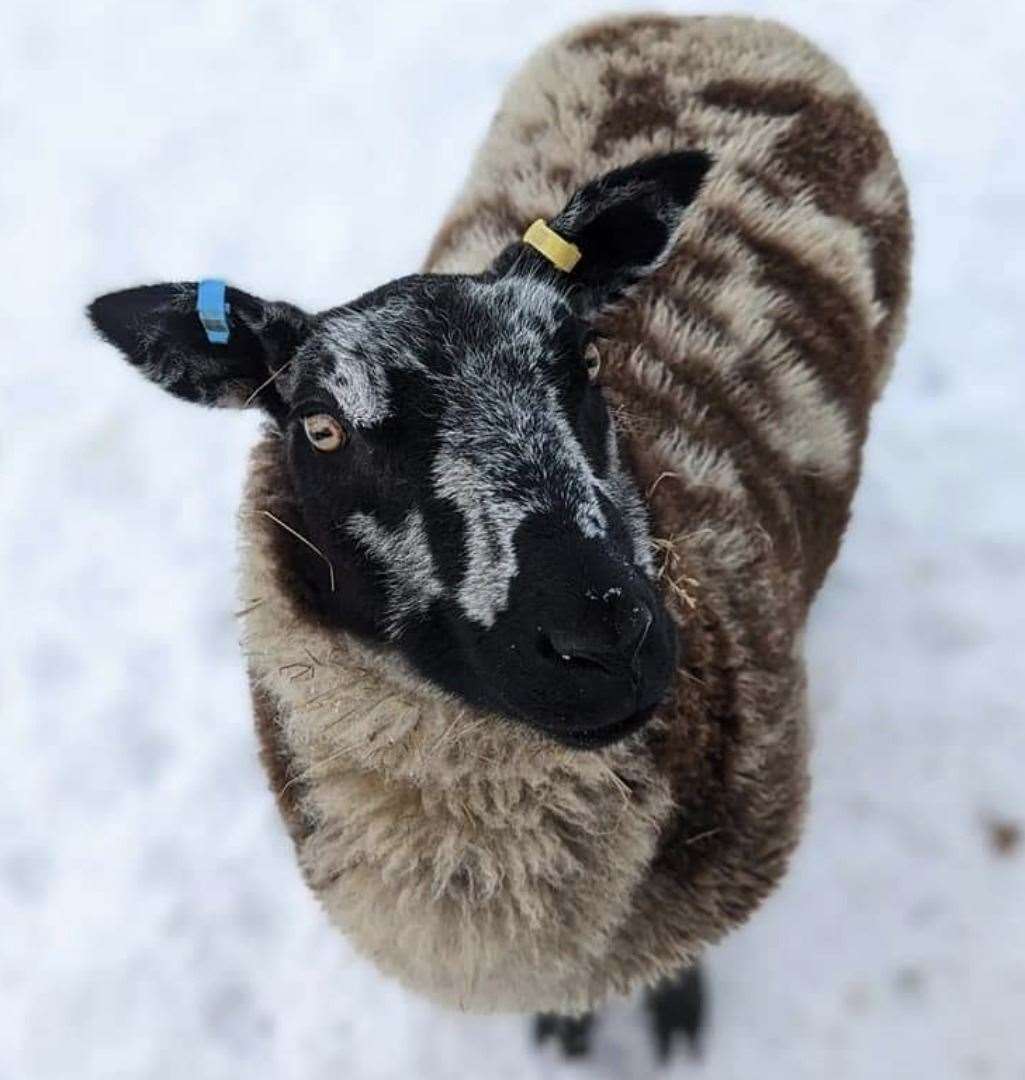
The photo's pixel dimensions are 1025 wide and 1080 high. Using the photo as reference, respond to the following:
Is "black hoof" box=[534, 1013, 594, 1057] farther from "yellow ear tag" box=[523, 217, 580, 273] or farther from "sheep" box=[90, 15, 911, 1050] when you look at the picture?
"yellow ear tag" box=[523, 217, 580, 273]

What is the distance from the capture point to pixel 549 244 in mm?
2316

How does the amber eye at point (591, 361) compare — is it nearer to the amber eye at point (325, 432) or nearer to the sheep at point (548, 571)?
the sheep at point (548, 571)

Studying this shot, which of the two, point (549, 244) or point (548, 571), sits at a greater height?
point (549, 244)

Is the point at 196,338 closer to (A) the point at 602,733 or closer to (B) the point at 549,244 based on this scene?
(B) the point at 549,244

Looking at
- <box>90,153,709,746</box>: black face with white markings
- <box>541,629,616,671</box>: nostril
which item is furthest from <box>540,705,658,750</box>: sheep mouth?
<box>541,629,616,671</box>: nostril

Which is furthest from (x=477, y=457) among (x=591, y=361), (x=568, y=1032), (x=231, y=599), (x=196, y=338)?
(x=231, y=599)

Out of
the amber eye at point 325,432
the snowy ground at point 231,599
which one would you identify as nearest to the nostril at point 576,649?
the amber eye at point 325,432

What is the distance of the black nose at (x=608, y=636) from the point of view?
1.72 meters

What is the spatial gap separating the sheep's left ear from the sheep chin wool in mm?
136

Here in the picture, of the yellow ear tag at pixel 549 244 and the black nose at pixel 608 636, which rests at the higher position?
the yellow ear tag at pixel 549 244

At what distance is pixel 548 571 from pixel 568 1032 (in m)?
1.84

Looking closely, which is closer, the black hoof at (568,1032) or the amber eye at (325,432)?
the amber eye at (325,432)

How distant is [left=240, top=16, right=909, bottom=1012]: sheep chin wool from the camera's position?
A: 90.3 inches

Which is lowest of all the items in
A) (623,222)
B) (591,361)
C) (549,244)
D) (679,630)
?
(679,630)
